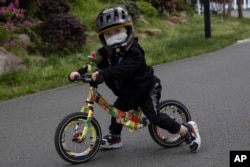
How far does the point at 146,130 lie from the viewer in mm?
6121

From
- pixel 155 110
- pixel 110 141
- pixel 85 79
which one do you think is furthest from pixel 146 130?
pixel 85 79

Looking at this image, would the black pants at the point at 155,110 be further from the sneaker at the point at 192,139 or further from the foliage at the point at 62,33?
the foliage at the point at 62,33

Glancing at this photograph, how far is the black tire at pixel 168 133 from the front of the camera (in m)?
5.34

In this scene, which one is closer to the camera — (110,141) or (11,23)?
(110,141)

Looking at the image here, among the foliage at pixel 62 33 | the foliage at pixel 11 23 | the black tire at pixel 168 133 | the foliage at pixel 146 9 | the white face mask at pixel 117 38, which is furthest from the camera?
the foliage at pixel 146 9

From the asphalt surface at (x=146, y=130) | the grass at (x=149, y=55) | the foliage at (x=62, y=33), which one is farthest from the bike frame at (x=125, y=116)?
the foliage at (x=62, y=33)

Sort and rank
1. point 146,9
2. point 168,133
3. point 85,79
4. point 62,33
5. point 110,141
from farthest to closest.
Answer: point 146,9 < point 62,33 < point 168,133 < point 110,141 < point 85,79

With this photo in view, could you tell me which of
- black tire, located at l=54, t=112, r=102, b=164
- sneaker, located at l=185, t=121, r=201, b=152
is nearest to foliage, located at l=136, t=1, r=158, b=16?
sneaker, located at l=185, t=121, r=201, b=152

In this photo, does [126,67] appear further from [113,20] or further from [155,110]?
[155,110]

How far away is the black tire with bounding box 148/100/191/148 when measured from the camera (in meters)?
5.34

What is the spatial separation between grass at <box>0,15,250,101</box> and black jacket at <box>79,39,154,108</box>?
4.16 metres

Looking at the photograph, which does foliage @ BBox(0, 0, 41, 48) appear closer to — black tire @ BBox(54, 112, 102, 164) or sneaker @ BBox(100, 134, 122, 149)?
sneaker @ BBox(100, 134, 122, 149)

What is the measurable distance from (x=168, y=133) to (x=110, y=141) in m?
0.64

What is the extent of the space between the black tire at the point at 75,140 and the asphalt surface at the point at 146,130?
0.12 meters
